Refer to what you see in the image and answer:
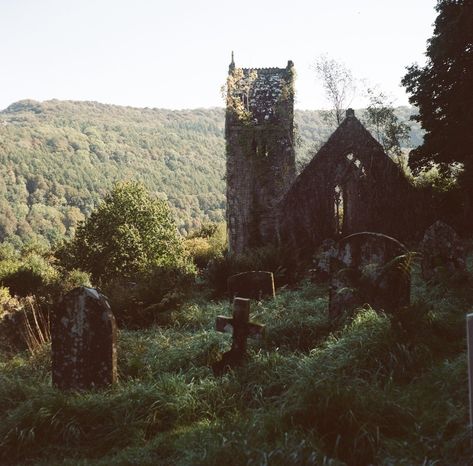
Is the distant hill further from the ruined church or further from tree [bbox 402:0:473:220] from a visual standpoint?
tree [bbox 402:0:473:220]

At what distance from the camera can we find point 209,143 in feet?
467

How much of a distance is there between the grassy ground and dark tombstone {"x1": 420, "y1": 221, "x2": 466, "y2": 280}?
2.26 meters

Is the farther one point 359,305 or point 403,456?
point 359,305

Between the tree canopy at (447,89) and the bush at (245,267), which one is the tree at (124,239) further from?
the tree canopy at (447,89)

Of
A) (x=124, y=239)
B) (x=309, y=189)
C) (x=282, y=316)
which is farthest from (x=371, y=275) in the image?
(x=124, y=239)

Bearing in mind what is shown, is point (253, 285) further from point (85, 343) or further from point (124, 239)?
point (124, 239)

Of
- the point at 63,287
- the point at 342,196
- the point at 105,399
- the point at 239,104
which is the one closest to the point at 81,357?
the point at 105,399

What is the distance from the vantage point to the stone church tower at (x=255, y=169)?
21562 millimetres

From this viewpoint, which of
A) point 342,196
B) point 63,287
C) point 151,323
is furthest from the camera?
point 342,196

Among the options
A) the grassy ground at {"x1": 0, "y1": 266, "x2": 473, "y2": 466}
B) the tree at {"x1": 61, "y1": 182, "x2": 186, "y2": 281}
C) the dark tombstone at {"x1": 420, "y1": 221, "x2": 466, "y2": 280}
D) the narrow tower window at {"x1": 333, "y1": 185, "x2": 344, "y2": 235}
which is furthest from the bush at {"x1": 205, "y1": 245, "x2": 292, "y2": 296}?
the tree at {"x1": 61, "y1": 182, "x2": 186, "y2": 281}

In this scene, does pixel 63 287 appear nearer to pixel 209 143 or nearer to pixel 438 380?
pixel 438 380

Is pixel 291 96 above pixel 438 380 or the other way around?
above

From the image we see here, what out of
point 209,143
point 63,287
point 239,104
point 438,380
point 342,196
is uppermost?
point 209,143

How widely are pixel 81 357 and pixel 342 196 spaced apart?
13.5 meters
